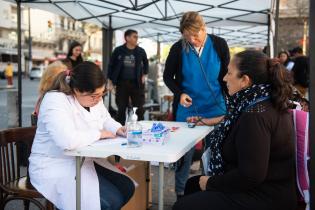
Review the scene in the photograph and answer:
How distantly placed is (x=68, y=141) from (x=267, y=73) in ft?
3.86

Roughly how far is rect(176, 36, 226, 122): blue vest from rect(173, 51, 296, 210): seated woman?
131 cm

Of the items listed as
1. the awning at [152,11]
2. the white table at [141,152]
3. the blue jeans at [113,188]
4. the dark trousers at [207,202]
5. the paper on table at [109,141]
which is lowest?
the blue jeans at [113,188]

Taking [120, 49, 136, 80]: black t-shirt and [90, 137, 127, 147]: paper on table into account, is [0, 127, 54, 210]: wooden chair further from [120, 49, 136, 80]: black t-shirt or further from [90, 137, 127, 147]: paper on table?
[120, 49, 136, 80]: black t-shirt

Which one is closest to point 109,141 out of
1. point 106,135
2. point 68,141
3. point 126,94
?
point 106,135

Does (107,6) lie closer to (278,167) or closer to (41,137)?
(41,137)

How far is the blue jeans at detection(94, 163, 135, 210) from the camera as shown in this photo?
263 centimetres

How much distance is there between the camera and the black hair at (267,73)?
7.05 feet

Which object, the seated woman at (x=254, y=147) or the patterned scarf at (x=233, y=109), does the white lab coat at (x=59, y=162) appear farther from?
the patterned scarf at (x=233, y=109)

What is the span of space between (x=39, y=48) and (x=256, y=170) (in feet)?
201

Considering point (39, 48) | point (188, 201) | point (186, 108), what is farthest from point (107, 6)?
point (39, 48)

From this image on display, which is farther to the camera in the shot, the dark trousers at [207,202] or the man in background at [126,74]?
the man in background at [126,74]

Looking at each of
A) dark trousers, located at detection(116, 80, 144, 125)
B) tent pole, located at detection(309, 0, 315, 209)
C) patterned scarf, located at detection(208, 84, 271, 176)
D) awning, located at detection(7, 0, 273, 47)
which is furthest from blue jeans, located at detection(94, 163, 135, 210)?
awning, located at detection(7, 0, 273, 47)

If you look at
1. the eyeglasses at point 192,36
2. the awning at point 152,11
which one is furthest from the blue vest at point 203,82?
the awning at point 152,11

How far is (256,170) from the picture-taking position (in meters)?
2.00
